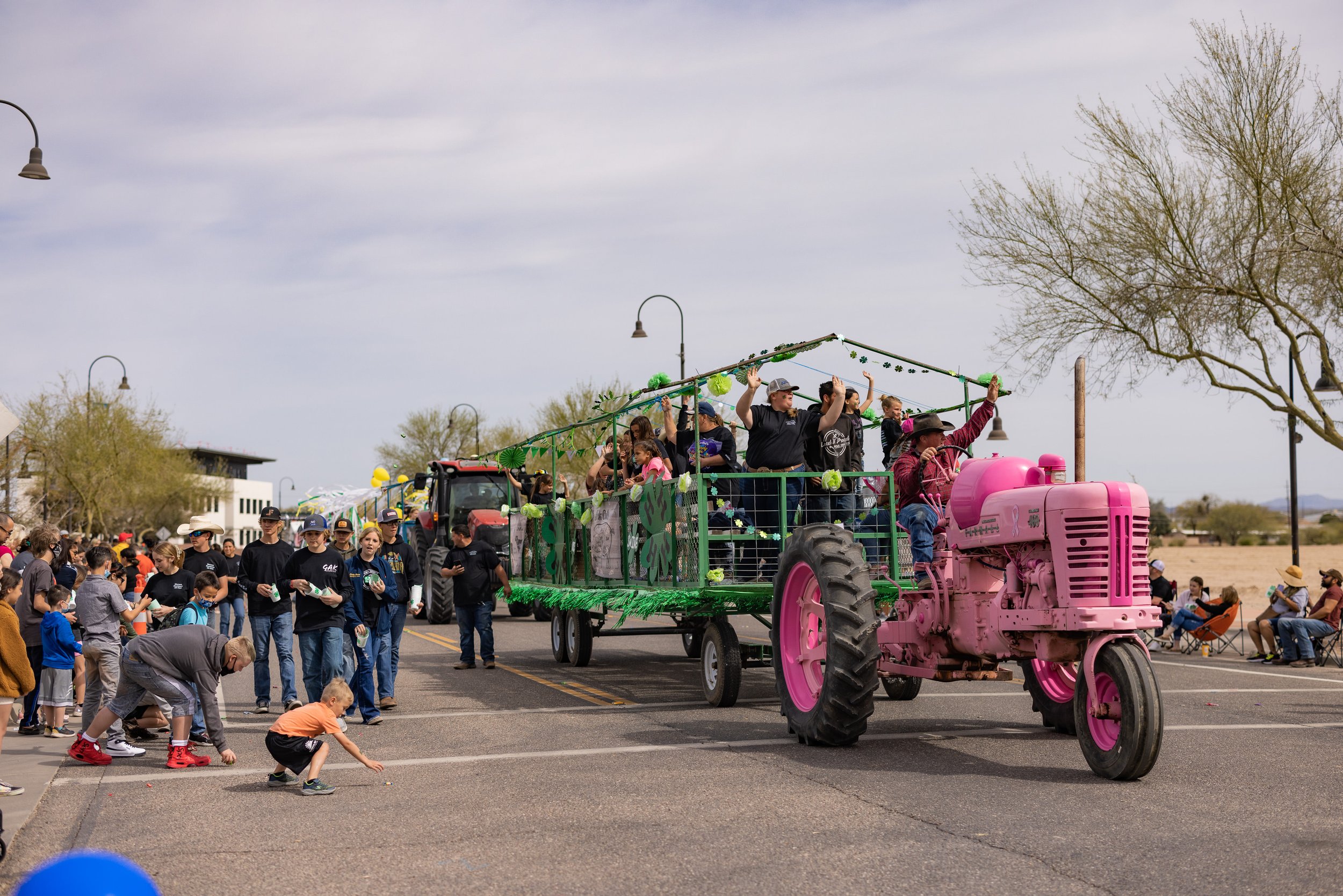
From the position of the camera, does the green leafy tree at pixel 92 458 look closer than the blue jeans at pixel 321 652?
No

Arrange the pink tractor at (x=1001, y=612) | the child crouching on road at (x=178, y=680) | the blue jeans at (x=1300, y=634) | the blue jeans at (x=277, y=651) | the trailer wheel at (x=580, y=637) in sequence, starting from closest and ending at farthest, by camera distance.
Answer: the pink tractor at (x=1001, y=612) → the child crouching on road at (x=178, y=680) → the blue jeans at (x=277, y=651) → the trailer wheel at (x=580, y=637) → the blue jeans at (x=1300, y=634)

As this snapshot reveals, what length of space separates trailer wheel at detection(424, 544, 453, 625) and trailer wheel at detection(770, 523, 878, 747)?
15274 millimetres

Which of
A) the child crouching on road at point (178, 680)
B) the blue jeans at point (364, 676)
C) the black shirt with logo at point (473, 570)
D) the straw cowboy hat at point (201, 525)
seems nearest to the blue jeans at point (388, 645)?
the blue jeans at point (364, 676)

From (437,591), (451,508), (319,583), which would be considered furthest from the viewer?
(451,508)

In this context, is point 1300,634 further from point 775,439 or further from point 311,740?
point 311,740

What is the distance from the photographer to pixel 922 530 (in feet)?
32.8

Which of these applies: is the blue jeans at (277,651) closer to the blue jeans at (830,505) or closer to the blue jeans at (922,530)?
the blue jeans at (830,505)

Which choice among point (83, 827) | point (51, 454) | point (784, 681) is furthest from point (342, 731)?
point (51, 454)

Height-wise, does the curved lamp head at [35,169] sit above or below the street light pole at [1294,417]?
above

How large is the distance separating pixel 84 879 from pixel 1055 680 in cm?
801

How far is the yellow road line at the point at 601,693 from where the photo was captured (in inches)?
474

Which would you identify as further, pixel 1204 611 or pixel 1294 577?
pixel 1204 611

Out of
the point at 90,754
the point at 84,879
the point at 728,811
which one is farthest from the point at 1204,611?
the point at 84,879

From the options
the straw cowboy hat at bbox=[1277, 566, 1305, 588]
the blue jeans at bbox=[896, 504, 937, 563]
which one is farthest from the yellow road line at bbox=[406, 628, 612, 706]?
the straw cowboy hat at bbox=[1277, 566, 1305, 588]
